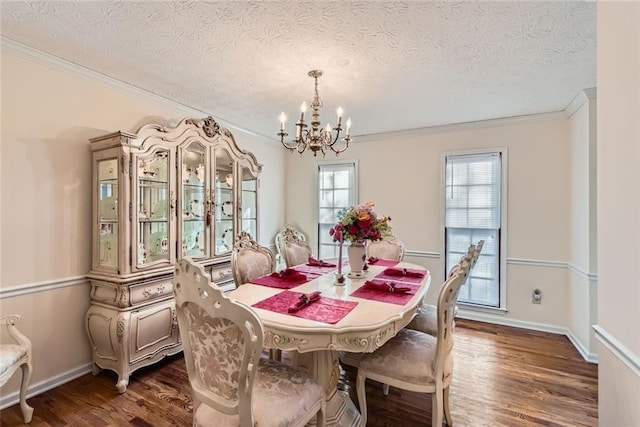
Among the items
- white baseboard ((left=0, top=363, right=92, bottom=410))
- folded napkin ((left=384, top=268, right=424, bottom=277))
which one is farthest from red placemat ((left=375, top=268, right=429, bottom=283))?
white baseboard ((left=0, top=363, right=92, bottom=410))

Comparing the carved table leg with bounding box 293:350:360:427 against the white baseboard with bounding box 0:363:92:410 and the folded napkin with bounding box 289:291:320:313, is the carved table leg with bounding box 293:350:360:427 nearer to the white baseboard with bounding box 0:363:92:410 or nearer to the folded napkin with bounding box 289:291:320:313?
the folded napkin with bounding box 289:291:320:313

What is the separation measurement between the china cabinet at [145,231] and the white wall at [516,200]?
242 cm

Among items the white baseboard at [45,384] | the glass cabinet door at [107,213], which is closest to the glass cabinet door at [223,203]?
the glass cabinet door at [107,213]

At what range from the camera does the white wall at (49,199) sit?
207 cm

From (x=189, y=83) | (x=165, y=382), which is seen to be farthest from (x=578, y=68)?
(x=165, y=382)

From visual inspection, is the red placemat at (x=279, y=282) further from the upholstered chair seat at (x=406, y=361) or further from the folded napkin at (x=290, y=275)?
the upholstered chair seat at (x=406, y=361)

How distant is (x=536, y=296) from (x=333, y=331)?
3.24 meters

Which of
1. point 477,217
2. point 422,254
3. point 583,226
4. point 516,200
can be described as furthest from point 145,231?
point 583,226

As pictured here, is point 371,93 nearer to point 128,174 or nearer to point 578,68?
point 578,68

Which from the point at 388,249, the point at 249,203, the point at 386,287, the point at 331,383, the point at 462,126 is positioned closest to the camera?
the point at 331,383

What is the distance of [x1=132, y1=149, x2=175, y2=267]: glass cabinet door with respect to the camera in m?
2.47

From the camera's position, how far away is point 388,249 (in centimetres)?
348

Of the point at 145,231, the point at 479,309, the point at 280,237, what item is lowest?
the point at 479,309

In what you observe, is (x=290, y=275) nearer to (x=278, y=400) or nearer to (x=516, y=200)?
(x=278, y=400)
